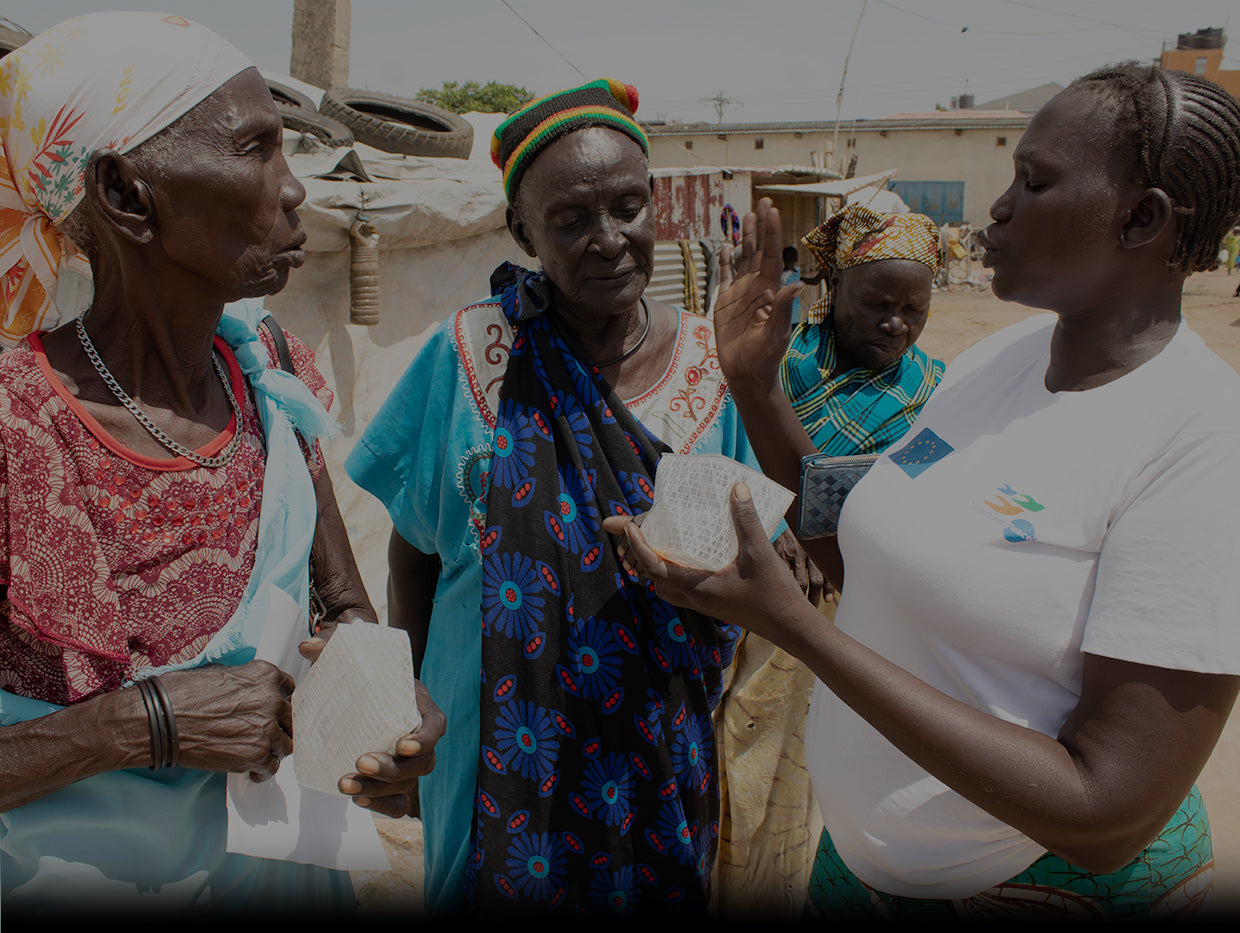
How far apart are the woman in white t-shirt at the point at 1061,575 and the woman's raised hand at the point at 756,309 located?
36 cm

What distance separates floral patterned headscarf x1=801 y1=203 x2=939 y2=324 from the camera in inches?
121

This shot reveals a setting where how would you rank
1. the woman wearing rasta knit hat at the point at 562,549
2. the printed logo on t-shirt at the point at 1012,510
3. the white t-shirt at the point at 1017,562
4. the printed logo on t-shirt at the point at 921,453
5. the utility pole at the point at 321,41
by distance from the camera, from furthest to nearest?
the utility pole at the point at 321,41 → the woman wearing rasta knit hat at the point at 562,549 → the printed logo on t-shirt at the point at 921,453 → the printed logo on t-shirt at the point at 1012,510 → the white t-shirt at the point at 1017,562

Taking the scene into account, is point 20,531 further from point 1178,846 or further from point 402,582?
point 1178,846

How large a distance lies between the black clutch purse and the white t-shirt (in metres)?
0.27

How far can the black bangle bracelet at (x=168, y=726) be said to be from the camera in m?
1.35

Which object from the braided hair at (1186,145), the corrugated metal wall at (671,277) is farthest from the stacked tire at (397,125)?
the braided hair at (1186,145)

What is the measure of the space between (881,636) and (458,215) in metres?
3.96

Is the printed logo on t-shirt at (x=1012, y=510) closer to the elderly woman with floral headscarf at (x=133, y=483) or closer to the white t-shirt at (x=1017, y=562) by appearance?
the white t-shirt at (x=1017, y=562)

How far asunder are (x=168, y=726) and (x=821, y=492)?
51.4 inches

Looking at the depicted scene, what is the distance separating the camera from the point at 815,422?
3.09m

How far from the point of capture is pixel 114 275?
1482 millimetres

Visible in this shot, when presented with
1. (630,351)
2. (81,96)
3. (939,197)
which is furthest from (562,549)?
(939,197)

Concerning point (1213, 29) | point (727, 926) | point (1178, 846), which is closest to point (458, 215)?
point (727, 926)

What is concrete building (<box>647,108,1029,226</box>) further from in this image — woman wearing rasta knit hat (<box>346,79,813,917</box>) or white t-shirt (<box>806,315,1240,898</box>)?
white t-shirt (<box>806,315,1240,898</box>)
